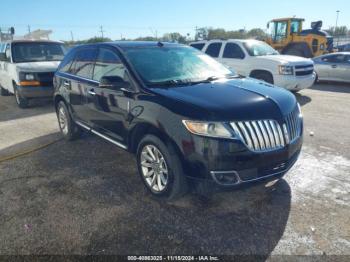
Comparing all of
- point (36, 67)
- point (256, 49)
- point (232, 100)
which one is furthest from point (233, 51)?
point (232, 100)

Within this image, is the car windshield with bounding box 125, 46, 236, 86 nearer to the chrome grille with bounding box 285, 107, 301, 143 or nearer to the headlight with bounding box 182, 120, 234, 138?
the headlight with bounding box 182, 120, 234, 138

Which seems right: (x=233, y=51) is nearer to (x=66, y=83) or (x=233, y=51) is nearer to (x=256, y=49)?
(x=256, y=49)

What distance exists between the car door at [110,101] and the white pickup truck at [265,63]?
216 inches

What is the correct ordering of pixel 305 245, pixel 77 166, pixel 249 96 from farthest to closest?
pixel 77 166, pixel 249 96, pixel 305 245

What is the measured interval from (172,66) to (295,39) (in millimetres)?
14228

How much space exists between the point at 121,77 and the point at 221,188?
1.87 meters

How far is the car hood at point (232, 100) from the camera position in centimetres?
274

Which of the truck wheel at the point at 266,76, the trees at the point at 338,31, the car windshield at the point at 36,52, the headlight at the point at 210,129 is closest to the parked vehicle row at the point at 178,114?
the headlight at the point at 210,129

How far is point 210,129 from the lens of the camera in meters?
2.70

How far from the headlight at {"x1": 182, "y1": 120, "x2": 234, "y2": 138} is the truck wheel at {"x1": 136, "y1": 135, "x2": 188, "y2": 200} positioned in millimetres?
411

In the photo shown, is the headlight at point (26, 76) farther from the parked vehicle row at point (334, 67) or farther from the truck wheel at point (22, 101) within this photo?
the parked vehicle row at point (334, 67)

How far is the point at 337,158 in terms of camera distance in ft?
14.8

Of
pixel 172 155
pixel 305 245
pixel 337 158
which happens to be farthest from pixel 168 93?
pixel 337 158

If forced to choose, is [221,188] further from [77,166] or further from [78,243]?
[77,166]
